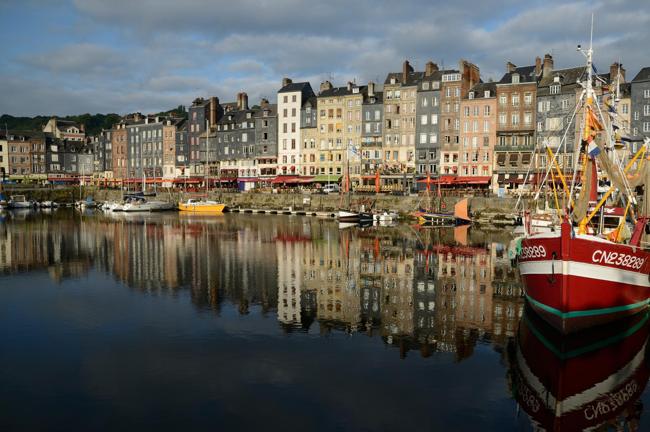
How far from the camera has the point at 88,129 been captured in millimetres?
183250

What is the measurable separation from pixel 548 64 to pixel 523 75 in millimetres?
3875

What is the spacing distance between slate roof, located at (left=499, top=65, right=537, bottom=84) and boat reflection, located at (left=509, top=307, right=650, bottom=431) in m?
60.7

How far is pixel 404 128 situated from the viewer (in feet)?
282

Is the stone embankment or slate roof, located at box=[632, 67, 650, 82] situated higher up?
slate roof, located at box=[632, 67, 650, 82]

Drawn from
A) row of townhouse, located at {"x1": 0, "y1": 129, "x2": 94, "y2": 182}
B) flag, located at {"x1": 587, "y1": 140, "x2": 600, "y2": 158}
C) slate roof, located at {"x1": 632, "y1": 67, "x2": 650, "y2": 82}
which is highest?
slate roof, located at {"x1": 632, "y1": 67, "x2": 650, "y2": 82}

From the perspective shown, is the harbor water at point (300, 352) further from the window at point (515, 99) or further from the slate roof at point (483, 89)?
the slate roof at point (483, 89)

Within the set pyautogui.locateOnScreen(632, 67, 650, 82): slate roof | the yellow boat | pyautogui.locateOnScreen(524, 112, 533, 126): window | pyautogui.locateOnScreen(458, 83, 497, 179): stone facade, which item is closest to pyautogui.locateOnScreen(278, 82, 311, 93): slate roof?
the yellow boat

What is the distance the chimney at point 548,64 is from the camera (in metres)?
76.7

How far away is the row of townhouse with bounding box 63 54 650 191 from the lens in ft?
240

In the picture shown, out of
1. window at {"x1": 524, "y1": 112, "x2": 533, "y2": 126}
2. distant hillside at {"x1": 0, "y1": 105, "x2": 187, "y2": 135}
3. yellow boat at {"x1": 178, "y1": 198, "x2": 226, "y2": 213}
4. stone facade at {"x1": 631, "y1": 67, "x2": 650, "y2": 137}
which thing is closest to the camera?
stone facade at {"x1": 631, "y1": 67, "x2": 650, "y2": 137}

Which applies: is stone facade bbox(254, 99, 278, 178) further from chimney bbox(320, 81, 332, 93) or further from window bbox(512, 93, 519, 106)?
Answer: window bbox(512, 93, 519, 106)

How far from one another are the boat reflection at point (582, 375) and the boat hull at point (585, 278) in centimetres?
68

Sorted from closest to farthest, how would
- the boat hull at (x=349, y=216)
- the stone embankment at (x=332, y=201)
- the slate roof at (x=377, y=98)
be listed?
the boat hull at (x=349, y=216), the stone embankment at (x=332, y=201), the slate roof at (x=377, y=98)

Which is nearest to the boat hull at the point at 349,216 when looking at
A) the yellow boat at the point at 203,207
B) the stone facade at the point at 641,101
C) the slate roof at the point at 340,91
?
the yellow boat at the point at 203,207
